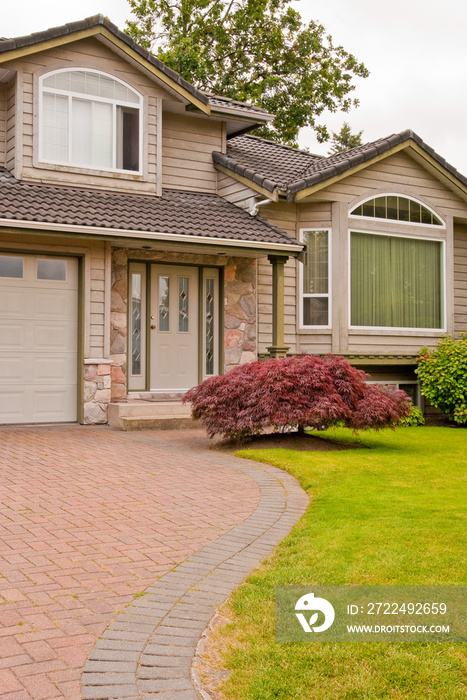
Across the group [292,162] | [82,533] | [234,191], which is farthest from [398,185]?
[82,533]

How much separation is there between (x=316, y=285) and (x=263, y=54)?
604 inches

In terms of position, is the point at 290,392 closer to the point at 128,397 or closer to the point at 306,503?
the point at 306,503

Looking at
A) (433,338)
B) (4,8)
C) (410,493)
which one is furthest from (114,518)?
(4,8)

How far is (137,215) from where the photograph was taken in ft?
42.6

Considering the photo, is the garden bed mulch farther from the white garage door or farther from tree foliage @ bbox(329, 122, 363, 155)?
tree foliage @ bbox(329, 122, 363, 155)

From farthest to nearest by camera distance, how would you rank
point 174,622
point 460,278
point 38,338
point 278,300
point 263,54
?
point 263,54 → point 460,278 → point 278,300 → point 38,338 → point 174,622

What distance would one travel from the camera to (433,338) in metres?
16.4

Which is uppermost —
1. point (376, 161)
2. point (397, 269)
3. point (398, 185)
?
point (376, 161)

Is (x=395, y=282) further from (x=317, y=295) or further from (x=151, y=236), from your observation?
(x=151, y=236)

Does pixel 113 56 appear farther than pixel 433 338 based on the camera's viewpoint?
No

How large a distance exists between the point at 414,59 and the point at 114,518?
81.3 ft

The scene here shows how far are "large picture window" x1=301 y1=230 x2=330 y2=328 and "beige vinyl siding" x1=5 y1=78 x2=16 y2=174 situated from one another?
592cm

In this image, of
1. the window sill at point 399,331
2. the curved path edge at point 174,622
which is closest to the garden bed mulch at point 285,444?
the curved path edge at point 174,622

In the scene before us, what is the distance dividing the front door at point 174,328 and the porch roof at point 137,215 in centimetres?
117
